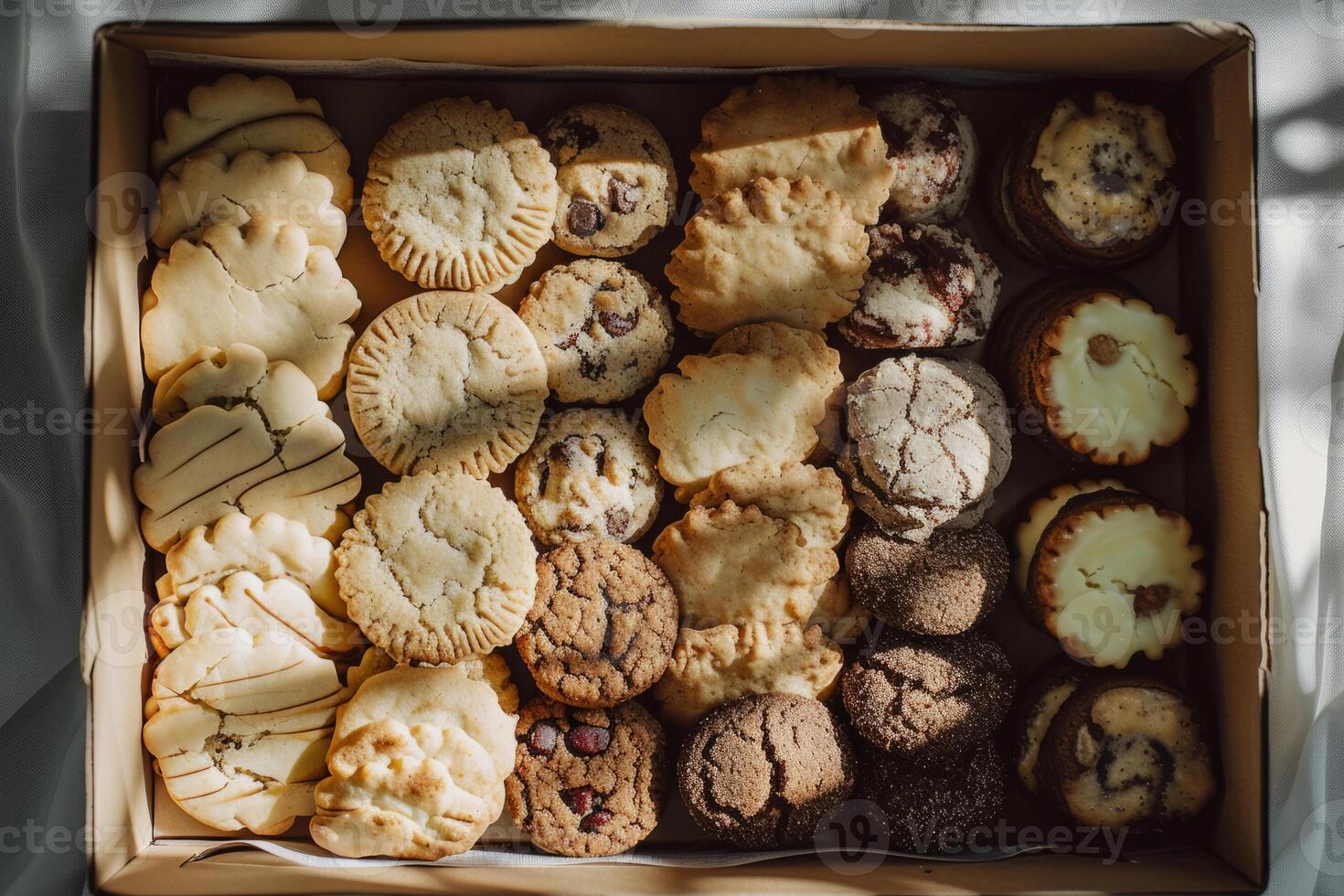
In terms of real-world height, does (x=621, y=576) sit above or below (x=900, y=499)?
below

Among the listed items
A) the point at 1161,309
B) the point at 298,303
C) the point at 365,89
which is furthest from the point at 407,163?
the point at 1161,309

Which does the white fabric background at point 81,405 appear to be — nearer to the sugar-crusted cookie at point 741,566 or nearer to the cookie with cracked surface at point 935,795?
the cookie with cracked surface at point 935,795

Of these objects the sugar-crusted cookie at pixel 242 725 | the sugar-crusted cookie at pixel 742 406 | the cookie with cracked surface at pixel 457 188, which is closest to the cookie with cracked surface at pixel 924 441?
the sugar-crusted cookie at pixel 742 406

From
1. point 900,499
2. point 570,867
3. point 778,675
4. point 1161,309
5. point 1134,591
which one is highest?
point 1161,309

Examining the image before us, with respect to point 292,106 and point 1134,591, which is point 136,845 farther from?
point 1134,591

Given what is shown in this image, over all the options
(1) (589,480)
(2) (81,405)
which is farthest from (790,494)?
(2) (81,405)

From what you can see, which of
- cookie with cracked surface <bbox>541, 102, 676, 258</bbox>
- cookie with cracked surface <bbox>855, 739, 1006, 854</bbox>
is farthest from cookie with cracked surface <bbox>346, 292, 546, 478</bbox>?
cookie with cracked surface <bbox>855, 739, 1006, 854</bbox>
